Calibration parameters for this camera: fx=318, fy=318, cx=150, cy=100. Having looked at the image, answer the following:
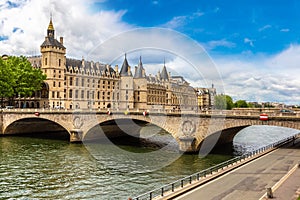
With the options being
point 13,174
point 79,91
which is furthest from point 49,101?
point 13,174

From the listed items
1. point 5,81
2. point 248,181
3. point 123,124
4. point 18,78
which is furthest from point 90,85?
point 248,181

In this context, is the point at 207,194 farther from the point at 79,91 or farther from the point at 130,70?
the point at 130,70

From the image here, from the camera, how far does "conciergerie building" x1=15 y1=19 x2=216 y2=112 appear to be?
105 metres

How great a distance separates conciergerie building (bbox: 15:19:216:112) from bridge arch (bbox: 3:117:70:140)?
23.0m

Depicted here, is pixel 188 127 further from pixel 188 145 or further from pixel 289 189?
pixel 289 189

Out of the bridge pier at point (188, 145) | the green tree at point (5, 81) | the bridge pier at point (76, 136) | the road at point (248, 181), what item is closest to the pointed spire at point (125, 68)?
the green tree at point (5, 81)

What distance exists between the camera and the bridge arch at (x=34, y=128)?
71.6 meters

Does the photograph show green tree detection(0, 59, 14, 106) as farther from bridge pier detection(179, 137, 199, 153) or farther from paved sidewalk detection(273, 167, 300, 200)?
paved sidewalk detection(273, 167, 300, 200)

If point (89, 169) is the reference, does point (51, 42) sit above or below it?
above

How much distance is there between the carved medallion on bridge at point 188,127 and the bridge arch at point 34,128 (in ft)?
105

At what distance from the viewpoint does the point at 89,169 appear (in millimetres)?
37375

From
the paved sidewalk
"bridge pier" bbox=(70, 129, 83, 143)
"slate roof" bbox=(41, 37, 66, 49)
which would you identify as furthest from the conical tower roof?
the paved sidewalk

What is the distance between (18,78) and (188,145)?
59000 millimetres

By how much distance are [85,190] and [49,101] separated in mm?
80917
